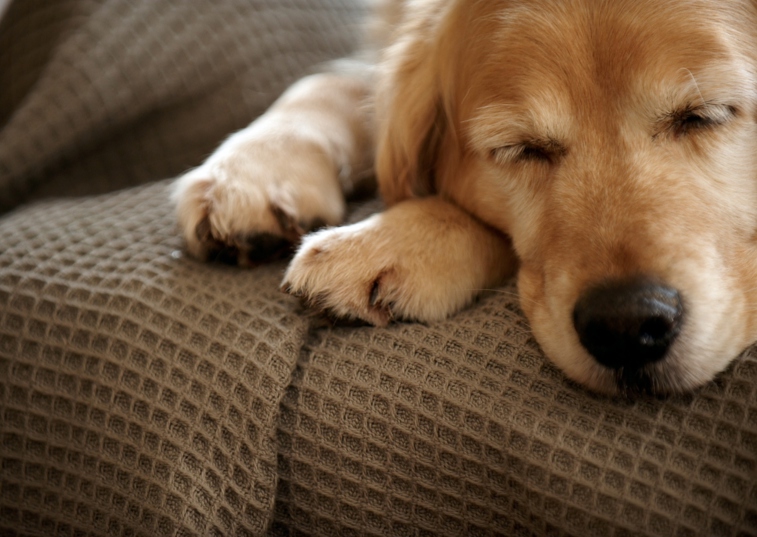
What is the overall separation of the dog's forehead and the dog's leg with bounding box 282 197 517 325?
0.33m

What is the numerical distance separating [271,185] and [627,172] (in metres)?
0.78

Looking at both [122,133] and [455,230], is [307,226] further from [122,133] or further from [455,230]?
[122,133]

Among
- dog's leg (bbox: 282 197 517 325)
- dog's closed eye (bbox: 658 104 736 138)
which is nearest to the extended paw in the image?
dog's leg (bbox: 282 197 517 325)

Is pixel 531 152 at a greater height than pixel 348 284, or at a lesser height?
greater

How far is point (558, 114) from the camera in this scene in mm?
1311

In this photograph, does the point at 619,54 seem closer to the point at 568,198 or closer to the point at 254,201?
the point at 568,198

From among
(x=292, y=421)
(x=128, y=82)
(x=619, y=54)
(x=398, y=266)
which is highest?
(x=619, y=54)

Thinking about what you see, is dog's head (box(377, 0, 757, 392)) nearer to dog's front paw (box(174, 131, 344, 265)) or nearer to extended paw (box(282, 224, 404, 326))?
extended paw (box(282, 224, 404, 326))

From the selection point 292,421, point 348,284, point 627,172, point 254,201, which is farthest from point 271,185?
point 627,172

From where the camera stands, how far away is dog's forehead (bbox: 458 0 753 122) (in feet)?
3.99

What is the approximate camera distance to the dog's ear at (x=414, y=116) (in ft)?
5.55

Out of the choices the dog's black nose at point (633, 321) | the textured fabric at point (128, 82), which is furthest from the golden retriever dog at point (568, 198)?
the textured fabric at point (128, 82)

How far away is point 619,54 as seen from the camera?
124 centimetres

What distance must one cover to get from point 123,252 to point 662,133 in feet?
3.92
